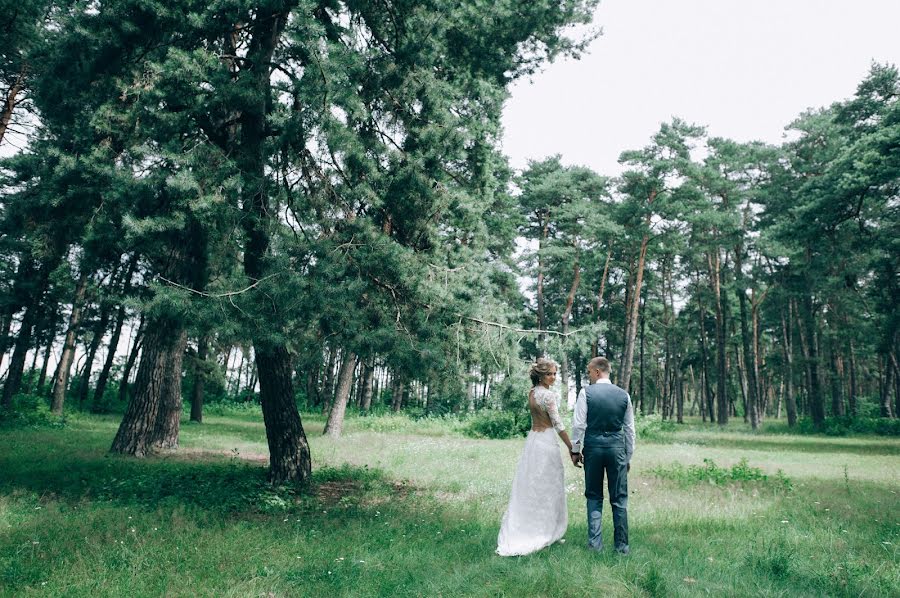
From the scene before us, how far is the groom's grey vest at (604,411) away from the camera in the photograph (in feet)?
18.6

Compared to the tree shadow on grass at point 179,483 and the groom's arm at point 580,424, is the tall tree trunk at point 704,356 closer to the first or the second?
the tree shadow on grass at point 179,483

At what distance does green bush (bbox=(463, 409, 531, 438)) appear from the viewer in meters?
22.9

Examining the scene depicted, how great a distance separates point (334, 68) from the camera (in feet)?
21.9

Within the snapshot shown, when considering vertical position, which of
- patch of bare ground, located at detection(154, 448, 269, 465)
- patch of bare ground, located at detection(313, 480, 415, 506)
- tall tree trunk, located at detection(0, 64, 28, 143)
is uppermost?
tall tree trunk, located at detection(0, 64, 28, 143)

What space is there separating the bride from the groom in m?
0.25

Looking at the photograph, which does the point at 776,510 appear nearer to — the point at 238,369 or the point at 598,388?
the point at 598,388

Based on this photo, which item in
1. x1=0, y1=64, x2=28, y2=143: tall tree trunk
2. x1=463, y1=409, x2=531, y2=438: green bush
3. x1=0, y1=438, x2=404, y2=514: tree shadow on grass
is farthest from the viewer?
x1=463, y1=409, x2=531, y2=438: green bush

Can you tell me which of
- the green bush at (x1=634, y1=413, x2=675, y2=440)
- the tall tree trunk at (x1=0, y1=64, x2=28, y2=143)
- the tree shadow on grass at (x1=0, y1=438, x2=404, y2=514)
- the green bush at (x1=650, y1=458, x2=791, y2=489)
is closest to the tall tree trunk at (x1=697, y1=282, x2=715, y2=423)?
the green bush at (x1=634, y1=413, x2=675, y2=440)

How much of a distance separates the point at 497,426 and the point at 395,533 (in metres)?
17.1

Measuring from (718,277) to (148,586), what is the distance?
35.7 metres

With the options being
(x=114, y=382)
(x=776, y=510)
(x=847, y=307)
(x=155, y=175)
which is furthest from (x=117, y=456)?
(x=847, y=307)

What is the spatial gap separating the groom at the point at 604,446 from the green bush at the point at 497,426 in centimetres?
1687

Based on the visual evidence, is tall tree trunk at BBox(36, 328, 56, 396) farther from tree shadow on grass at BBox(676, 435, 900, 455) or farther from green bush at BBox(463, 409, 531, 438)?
tree shadow on grass at BBox(676, 435, 900, 455)

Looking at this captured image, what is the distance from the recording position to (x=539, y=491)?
591 centimetres
